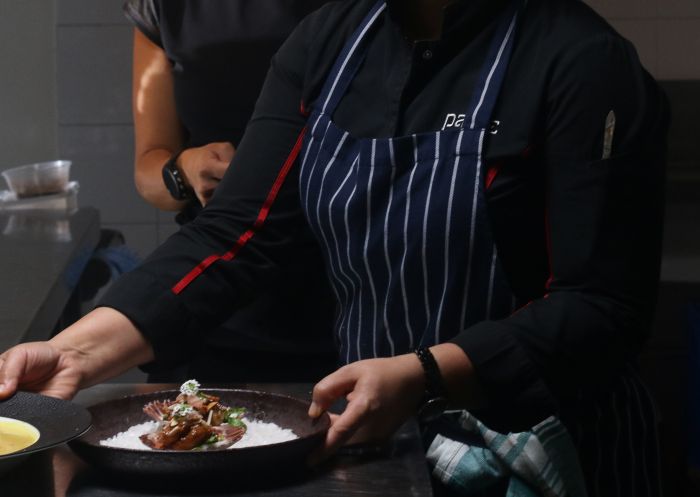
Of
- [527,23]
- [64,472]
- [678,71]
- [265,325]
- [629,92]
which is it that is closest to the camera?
[64,472]

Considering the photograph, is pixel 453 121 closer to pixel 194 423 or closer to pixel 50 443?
pixel 194 423

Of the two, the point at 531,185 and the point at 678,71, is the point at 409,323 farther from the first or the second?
the point at 678,71

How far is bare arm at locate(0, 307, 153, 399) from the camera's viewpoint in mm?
1243

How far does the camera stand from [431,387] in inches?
48.2

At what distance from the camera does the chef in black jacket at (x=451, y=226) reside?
4.19ft

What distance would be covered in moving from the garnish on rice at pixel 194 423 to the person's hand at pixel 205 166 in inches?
30.5

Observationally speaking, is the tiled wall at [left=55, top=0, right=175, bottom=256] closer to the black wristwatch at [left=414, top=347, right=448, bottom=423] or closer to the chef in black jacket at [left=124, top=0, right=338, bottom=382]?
the chef in black jacket at [left=124, top=0, right=338, bottom=382]

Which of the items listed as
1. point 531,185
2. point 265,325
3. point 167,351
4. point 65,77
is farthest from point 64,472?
point 65,77

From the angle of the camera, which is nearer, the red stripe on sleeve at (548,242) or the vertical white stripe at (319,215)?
the red stripe on sleeve at (548,242)

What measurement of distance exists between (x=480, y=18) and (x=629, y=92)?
0.22m

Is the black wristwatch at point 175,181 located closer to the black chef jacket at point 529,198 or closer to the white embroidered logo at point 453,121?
the black chef jacket at point 529,198

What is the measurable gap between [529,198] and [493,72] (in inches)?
6.3

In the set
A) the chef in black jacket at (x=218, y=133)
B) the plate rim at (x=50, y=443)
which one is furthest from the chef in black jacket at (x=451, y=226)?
the chef in black jacket at (x=218, y=133)

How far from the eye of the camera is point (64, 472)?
1090 mm
